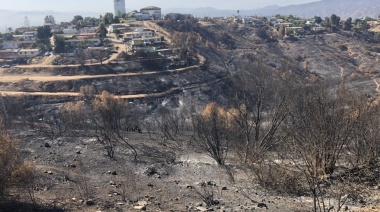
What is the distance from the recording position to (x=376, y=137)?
1745 cm

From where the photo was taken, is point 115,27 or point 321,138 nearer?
point 321,138

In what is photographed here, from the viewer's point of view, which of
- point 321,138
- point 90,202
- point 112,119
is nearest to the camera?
point 321,138

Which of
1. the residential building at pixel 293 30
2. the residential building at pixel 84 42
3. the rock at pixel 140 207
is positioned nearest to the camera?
the rock at pixel 140 207

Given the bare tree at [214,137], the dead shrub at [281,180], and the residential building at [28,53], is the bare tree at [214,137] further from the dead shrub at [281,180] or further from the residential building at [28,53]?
the residential building at [28,53]

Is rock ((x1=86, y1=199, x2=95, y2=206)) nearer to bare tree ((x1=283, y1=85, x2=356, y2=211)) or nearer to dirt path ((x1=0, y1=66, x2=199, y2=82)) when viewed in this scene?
bare tree ((x1=283, y1=85, x2=356, y2=211))

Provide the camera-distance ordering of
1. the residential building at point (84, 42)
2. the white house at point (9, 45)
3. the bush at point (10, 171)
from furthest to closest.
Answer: the white house at point (9, 45) < the residential building at point (84, 42) < the bush at point (10, 171)

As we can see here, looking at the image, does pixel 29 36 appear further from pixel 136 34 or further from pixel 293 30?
pixel 293 30

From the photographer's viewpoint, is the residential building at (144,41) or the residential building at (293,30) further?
the residential building at (293,30)

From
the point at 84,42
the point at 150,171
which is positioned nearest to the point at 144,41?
the point at 84,42

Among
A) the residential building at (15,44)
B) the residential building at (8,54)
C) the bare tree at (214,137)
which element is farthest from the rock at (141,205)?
the residential building at (15,44)

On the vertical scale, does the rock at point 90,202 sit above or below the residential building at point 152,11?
below

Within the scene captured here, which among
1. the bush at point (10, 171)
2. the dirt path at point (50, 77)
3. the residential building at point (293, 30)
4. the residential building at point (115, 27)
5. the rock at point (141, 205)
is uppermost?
the residential building at point (115, 27)

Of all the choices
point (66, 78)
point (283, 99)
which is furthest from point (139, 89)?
point (283, 99)

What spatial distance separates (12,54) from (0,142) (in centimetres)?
5444
